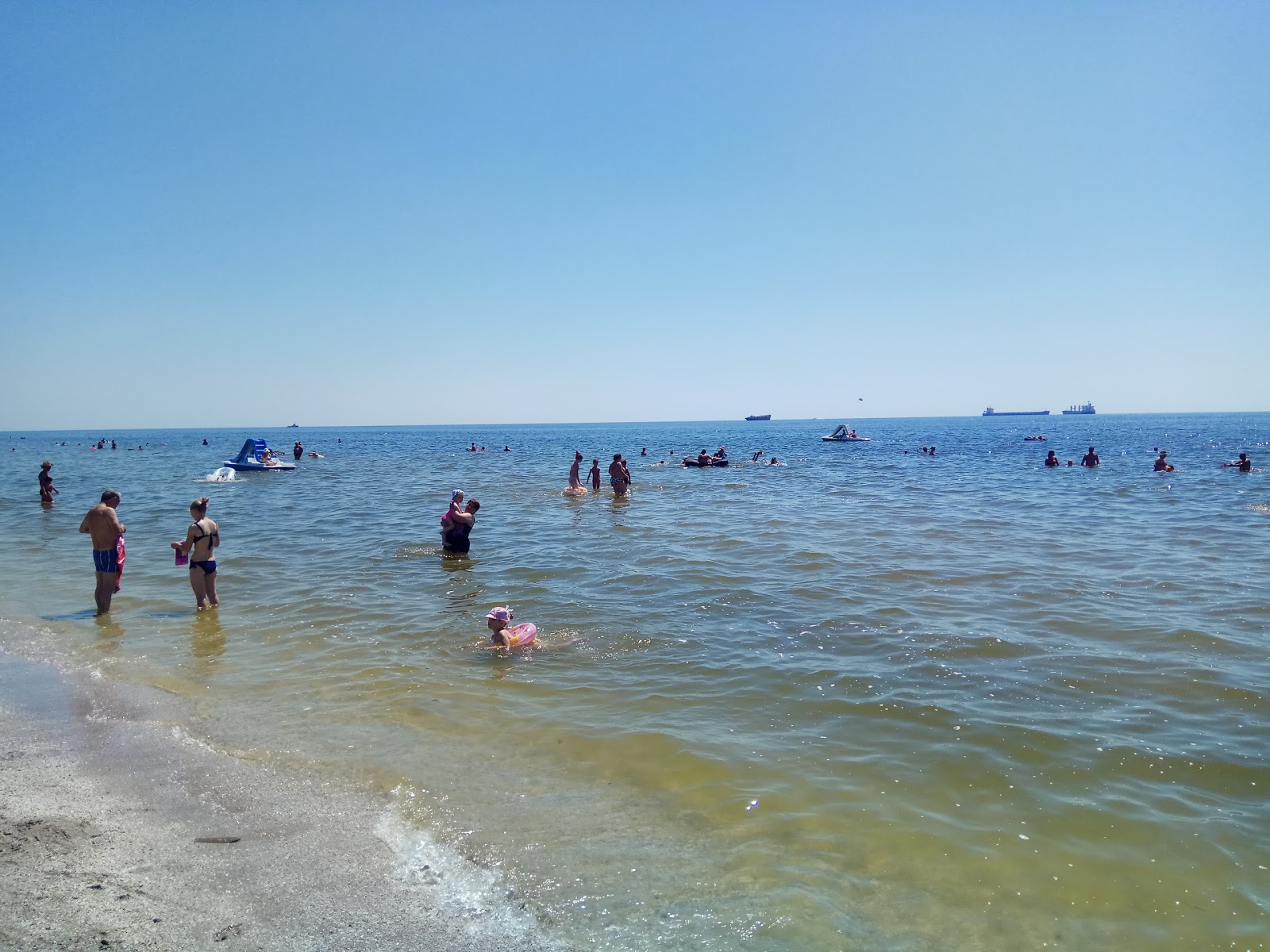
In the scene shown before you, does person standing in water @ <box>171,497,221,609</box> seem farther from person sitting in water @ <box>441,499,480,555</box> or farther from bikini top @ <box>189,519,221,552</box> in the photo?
person sitting in water @ <box>441,499,480,555</box>

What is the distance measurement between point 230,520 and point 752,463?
31.8 meters

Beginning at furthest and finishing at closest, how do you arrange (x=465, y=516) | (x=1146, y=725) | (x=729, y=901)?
(x=465, y=516) → (x=1146, y=725) → (x=729, y=901)

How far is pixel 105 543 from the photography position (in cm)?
1062

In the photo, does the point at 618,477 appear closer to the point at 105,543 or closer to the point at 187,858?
the point at 105,543

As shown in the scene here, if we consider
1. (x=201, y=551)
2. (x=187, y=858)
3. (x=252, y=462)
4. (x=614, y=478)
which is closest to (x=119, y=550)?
(x=201, y=551)

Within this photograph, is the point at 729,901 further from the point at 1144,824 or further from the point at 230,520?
the point at 230,520

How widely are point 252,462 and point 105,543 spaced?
102 feet

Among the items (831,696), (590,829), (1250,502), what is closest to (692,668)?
(831,696)

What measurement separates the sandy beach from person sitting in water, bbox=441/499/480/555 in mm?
8718

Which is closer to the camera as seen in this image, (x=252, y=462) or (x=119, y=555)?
(x=119, y=555)

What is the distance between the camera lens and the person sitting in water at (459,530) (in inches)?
586

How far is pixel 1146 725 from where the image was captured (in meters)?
6.55

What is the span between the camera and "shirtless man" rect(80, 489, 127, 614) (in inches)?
417

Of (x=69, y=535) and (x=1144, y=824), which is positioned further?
(x=69, y=535)
